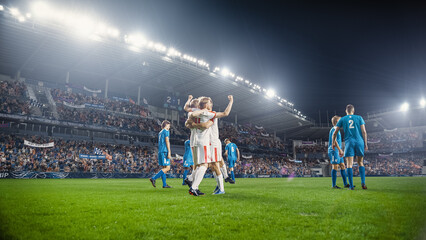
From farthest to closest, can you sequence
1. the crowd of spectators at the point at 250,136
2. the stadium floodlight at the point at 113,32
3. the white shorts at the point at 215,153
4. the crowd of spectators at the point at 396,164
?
1. the crowd of spectators at the point at 250,136
2. the crowd of spectators at the point at 396,164
3. the stadium floodlight at the point at 113,32
4. the white shorts at the point at 215,153

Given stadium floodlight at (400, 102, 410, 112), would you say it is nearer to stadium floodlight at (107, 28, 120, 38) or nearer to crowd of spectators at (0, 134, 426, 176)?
crowd of spectators at (0, 134, 426, 176)

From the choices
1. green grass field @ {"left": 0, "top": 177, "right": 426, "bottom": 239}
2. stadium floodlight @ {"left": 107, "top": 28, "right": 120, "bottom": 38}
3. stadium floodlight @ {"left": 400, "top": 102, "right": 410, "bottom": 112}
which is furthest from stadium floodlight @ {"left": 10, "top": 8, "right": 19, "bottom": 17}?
stadium floodlight @ {"left": 400, "top": 102, "right": 410, "bottom": 112}

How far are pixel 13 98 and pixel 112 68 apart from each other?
10.6m

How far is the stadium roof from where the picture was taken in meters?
24.3

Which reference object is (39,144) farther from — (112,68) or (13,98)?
(112,68)

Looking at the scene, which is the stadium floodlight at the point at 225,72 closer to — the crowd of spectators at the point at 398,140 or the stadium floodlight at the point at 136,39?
the stadium floodlight at the point at 136,39

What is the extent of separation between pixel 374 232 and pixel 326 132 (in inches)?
2348

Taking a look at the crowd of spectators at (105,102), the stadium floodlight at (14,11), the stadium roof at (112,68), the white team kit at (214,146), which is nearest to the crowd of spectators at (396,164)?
the stadium roof at (112,68)

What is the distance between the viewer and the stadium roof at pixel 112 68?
24297 mm

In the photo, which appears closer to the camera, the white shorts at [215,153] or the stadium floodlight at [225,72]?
the white shorts at [215,153]

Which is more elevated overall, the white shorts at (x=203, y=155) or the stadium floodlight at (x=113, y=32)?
the stadium floodlight at (x=113, y=32)

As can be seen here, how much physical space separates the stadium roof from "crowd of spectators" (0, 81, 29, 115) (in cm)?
321

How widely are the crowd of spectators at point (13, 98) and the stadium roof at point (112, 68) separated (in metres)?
3.21

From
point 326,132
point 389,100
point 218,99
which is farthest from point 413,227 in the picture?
point 326,132
